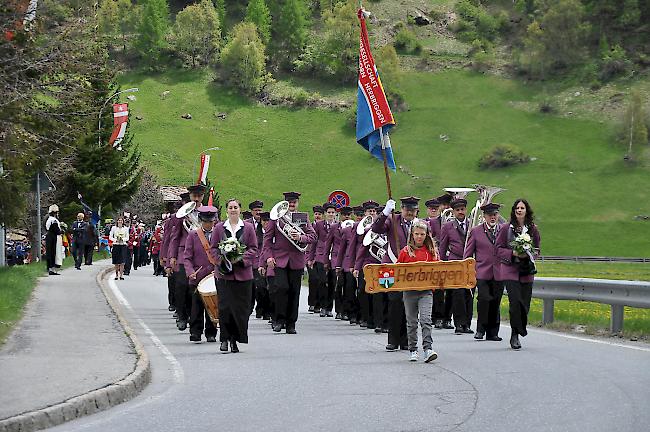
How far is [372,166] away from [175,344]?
93.8 metres

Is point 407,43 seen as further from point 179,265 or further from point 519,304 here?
point 519,304

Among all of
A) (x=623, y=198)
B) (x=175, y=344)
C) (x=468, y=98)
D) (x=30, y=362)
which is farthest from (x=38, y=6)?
(x=468, y=98)

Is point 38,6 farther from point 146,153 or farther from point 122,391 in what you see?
point 146,153

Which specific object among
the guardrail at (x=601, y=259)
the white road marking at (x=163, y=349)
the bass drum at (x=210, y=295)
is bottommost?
the white road marking at (x=163, y=349)

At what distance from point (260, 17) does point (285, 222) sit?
141203 mm

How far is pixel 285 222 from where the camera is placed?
19.2m

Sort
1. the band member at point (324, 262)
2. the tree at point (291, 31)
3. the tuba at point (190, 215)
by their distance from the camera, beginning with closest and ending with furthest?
the tuba at point (190, 215), the band member at point (324, 262), the tree at point (291, 31)

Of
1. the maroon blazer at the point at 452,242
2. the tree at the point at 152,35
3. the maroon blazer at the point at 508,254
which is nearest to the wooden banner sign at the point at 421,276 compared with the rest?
the maroon blazer at the point at 508,254

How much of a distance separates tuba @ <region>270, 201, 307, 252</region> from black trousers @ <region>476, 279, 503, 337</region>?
347 cm

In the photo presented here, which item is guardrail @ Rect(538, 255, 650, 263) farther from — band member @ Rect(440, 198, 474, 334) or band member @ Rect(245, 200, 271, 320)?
band member @ Rect(440, 198, 474, 334)

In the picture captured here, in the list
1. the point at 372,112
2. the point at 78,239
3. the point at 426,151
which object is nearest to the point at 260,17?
the point at 426,151

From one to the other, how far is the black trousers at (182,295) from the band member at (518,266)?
17.4 feet

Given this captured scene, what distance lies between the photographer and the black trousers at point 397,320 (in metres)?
15.2

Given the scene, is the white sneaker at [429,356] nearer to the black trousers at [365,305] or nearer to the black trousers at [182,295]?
the black trousers at [182,295]
